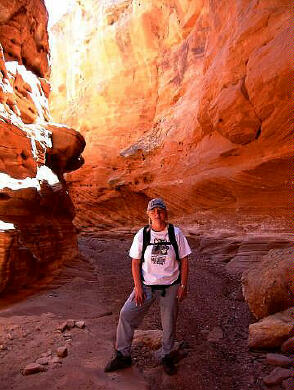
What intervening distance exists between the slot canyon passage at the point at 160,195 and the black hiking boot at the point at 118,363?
89 millimetres

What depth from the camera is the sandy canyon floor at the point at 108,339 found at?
3.66 m

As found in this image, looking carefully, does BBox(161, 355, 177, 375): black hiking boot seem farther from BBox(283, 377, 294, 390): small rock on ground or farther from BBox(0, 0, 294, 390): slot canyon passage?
BBox(283, 377, 294, 390): small rock on ground

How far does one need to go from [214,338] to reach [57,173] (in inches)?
346

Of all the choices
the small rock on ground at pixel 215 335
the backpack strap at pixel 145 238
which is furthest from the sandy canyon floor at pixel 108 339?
the backpack strap at pixel 145 238

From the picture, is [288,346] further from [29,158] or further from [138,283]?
[29,158]

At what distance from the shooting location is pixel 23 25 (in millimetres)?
11445

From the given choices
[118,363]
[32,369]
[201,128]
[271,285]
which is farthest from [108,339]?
[201,128]

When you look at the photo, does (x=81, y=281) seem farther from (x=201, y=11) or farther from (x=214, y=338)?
(x=201, y=11)

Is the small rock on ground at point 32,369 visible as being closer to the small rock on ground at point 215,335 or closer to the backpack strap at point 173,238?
the backpack strap at point 173,238

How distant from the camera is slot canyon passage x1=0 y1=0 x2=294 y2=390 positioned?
425 centimetres

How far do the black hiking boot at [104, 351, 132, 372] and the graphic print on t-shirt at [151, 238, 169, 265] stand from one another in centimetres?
124

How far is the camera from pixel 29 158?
9.20m

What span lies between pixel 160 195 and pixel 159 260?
14.1 meters

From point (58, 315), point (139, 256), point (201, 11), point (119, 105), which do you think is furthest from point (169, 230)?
point (119, 105)
